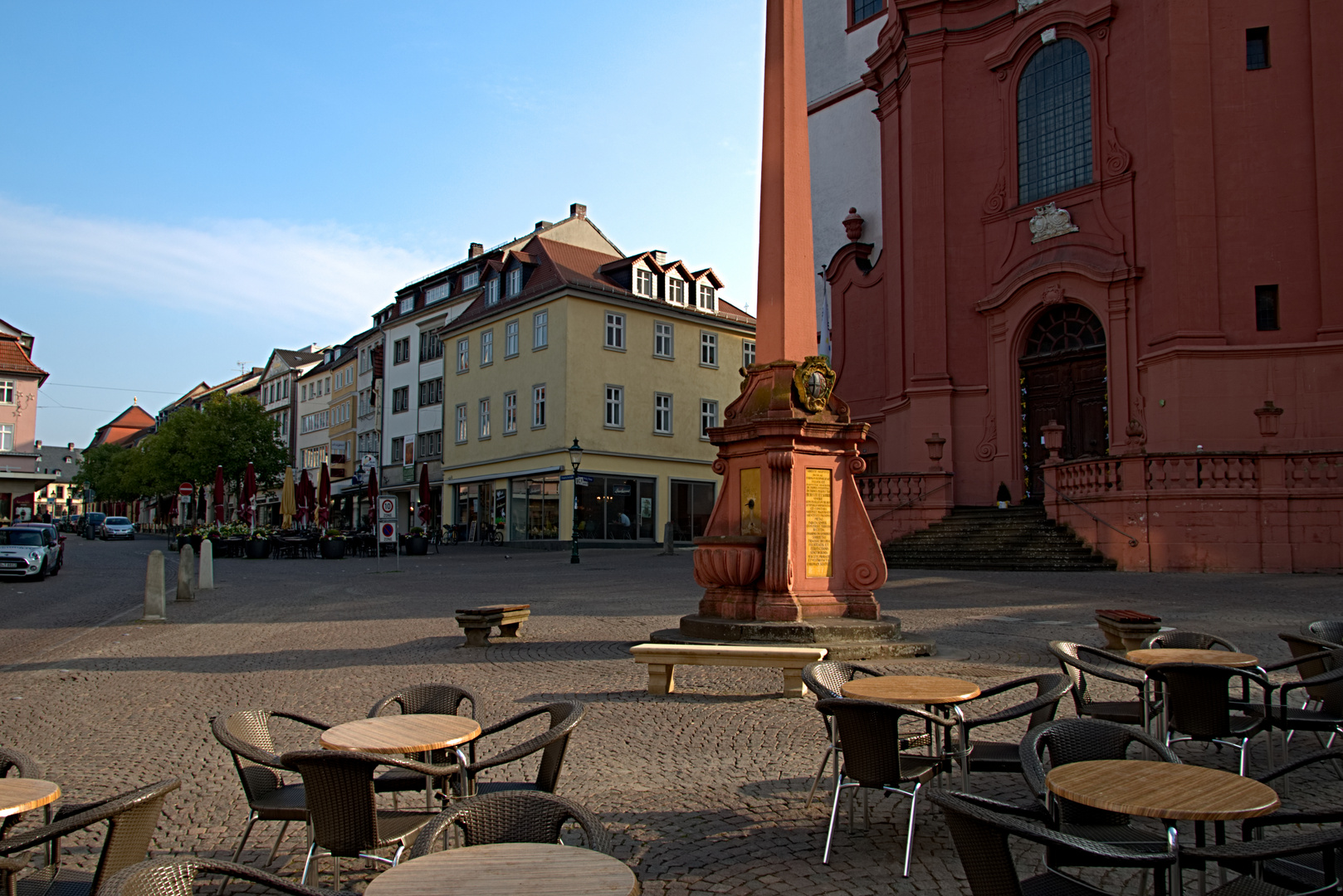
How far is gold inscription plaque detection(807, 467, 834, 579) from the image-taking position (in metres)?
10.5

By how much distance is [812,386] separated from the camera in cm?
1069

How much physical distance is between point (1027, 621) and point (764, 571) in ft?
14.9

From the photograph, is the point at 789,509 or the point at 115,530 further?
the point at 115,530

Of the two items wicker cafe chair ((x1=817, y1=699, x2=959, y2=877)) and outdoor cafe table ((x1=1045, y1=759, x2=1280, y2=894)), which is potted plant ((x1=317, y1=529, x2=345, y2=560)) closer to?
wicker cafe chair ((x1=817, y1=699, x2=959, y2=877))

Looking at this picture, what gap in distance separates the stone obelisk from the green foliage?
60.8m

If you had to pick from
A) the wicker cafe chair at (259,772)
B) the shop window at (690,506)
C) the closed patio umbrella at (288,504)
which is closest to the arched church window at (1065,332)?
the shop window at (690,506)

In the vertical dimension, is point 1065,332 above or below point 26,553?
above

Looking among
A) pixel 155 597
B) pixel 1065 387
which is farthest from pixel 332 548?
pixel 1065 387

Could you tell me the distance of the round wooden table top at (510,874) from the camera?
2.69 meters

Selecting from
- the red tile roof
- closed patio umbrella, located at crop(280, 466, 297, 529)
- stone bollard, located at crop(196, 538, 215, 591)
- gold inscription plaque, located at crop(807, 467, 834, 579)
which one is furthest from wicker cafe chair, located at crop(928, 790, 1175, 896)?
the red tile roof

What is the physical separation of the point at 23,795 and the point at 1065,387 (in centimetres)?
2536

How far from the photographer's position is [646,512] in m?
42.9

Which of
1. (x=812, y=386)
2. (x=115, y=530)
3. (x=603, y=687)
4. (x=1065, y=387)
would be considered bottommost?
(x=603, y=687)

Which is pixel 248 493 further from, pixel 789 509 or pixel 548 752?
pixel 548 752
